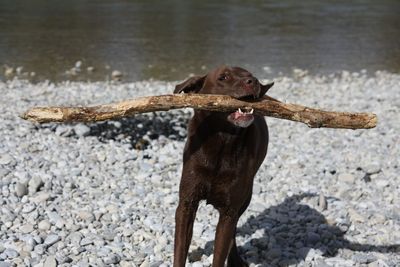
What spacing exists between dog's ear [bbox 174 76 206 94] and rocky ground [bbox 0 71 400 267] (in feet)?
4.67

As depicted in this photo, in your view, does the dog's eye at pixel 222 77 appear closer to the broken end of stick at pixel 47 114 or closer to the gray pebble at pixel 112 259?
the broken end of stick at pixel 47 114

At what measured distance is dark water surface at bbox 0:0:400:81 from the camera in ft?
62.6

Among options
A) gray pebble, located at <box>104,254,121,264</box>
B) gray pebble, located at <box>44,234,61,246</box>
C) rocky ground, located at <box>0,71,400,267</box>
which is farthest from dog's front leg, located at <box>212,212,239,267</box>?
gray pebble, located at <box>44,234,61,246</box>

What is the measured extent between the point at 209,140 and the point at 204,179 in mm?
273

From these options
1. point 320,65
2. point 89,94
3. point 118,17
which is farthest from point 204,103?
point 118,17

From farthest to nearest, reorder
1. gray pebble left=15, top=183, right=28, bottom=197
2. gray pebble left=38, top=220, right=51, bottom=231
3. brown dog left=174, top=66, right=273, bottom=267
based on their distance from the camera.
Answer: gray pebble left=15, top=183, right=28, bottom=197 < gray pebble left=38, top=220, right=51, bottom=231 < brown dog left=174, top=66, right=273, bottom=267

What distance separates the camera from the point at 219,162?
14.4 feet

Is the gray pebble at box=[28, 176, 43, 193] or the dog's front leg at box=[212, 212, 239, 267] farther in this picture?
the gray pebble at box=[28, 176, 43, 193]

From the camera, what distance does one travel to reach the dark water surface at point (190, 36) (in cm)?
1909

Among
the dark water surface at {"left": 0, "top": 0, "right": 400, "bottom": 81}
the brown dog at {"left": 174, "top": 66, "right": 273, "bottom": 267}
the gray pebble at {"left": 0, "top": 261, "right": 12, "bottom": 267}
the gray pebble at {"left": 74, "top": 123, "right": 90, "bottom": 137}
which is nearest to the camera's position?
the brown dog at {"left": 174, "top": 66, "right": 273, "bottom": 267}

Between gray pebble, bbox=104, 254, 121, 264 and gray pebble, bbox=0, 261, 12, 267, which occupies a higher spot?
gray pebble, bbox=0, 261, 12, 267

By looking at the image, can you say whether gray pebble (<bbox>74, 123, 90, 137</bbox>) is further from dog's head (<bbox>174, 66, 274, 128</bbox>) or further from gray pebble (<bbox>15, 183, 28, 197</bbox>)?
dog's head (<bbox>174, 66, 274, 128</bbox>)

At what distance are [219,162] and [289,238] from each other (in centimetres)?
166

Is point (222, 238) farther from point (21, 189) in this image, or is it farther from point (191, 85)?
point (21, 189)
